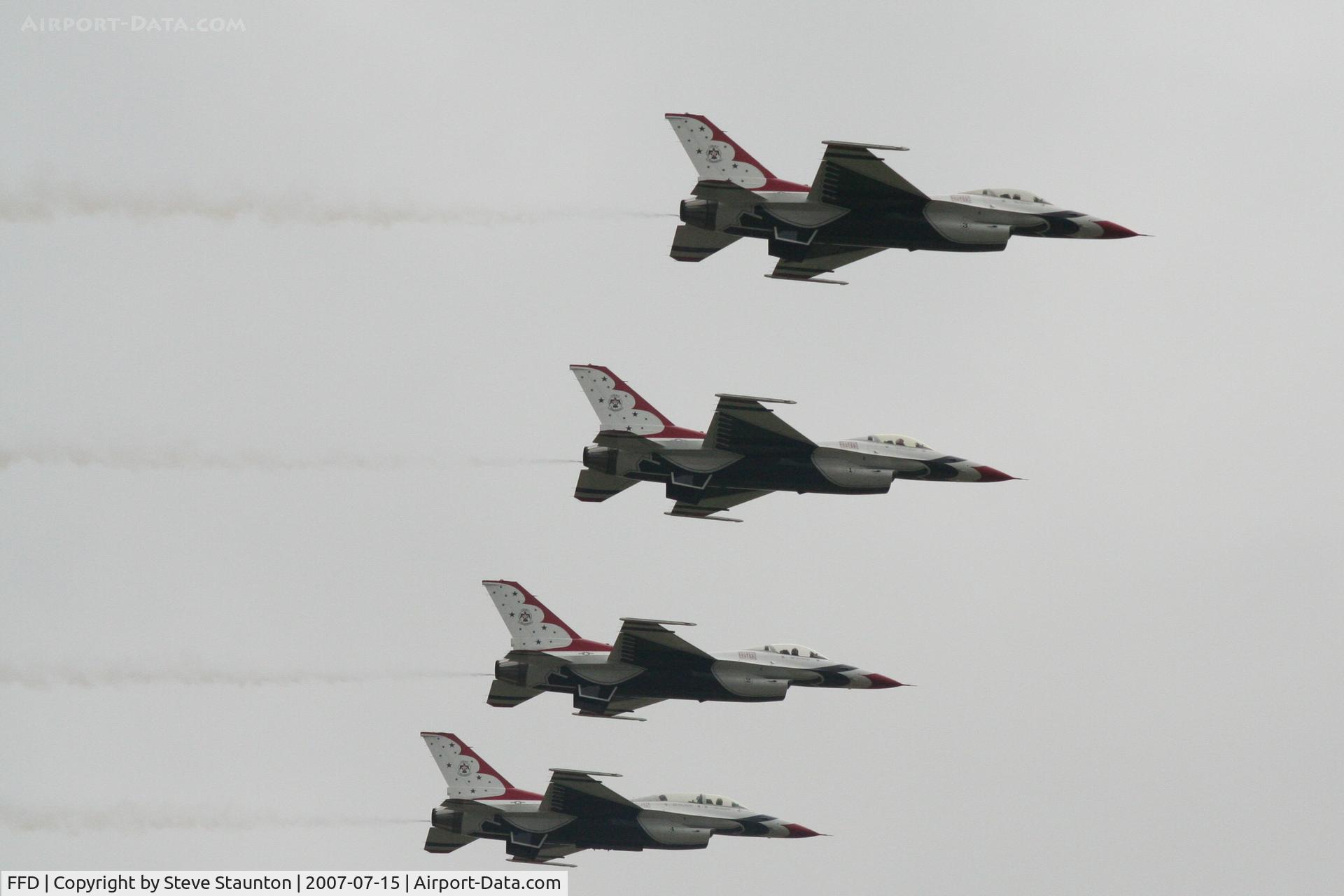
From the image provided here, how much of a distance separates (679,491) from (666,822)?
11732 mm

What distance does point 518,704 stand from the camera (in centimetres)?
7419

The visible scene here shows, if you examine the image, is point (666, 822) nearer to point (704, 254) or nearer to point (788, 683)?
point (788, 683)

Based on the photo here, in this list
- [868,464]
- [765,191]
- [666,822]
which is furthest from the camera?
[666,822]

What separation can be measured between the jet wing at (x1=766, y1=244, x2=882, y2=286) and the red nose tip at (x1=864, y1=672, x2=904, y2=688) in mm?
13650

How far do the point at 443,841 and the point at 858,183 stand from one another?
27.3 meters

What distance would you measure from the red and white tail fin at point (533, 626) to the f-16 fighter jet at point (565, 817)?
4.16 metres

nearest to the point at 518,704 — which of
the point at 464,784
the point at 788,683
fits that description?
the point at 464,784

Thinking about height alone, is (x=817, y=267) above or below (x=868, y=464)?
above

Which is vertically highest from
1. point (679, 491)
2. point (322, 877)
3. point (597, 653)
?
point (679, 491)

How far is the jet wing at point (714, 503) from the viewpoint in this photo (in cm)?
7094

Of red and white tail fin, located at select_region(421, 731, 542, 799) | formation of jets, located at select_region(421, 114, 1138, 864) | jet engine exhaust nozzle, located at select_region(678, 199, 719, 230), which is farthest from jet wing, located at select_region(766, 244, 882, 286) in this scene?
red and white tail fin, located at select_region(421, 731, 542, 799)

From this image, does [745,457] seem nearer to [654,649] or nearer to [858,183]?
[654,649]

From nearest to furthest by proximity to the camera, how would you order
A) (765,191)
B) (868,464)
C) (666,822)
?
1. (765,191)
2. (868,464)
3. (666,822)

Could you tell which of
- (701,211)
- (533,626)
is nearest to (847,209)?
(701,211)
